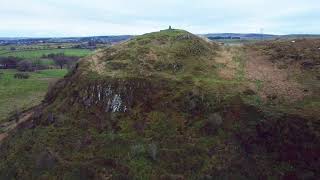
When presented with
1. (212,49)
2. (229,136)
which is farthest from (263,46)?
(229,136)

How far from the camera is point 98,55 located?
135 ft

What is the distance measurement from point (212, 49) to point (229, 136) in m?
14.3

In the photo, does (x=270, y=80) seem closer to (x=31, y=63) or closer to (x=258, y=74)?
(x=258, y=74)

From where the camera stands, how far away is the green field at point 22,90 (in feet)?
197

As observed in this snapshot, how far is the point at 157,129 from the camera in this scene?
3025 centimetres

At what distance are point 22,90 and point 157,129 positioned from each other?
51745mm

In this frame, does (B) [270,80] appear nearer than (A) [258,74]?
Yes

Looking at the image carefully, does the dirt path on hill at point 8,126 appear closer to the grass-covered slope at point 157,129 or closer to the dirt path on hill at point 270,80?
the grass-covered slope at point 157,129

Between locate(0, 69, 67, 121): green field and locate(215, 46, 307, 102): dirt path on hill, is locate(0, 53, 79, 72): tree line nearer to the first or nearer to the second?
locate(0, 69, 67, 121): green field

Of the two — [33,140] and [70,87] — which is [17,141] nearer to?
[33,140]

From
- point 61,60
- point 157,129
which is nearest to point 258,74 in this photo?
point 157,129

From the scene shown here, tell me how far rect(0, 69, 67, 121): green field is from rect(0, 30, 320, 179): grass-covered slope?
20502 mm

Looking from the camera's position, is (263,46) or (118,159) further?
(263,46)

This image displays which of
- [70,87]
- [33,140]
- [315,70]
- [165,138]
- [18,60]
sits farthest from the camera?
[18,60]
